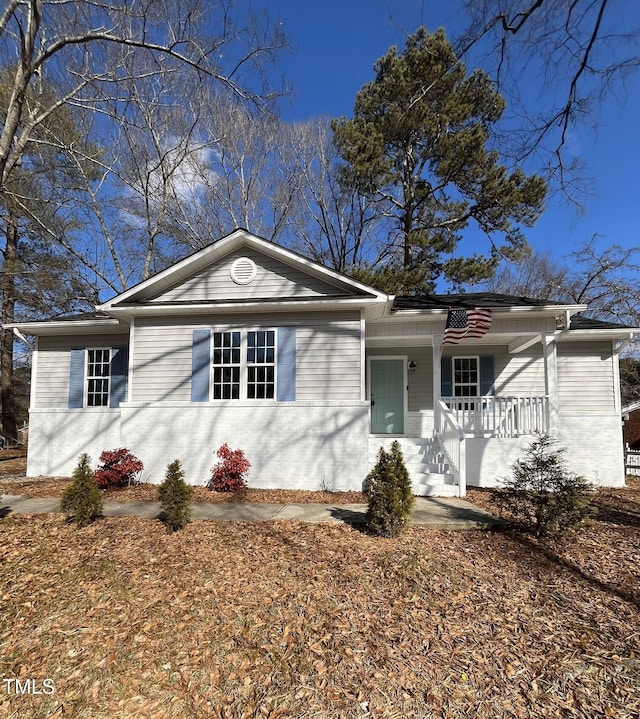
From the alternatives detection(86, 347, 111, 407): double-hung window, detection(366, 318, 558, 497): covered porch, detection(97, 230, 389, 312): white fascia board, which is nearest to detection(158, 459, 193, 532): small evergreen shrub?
detection(366, 318, 558, 497): covered porch

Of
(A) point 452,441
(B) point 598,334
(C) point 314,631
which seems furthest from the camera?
(B) point 598,334

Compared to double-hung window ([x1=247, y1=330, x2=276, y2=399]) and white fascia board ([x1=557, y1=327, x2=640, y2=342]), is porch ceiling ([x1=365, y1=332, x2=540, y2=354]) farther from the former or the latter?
double-hung window ([x1=247, y1=330, x2=276, y2=399])

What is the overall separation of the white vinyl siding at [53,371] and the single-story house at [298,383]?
1.28m

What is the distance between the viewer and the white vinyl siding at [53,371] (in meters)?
10.8

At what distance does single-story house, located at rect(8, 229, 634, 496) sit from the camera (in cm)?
820

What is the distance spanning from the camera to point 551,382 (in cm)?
875

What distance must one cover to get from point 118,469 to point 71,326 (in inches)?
167

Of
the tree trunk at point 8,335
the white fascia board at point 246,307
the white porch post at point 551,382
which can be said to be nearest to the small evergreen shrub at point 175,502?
the white fascia board at point 246,307

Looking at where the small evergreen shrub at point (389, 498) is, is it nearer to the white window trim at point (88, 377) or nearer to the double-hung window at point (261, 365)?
the double-hung window at point (261, 365)

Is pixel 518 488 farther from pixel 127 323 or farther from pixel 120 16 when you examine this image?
pixel 120 16

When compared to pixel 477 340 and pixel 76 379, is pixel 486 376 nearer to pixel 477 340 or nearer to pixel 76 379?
pixel 477 340

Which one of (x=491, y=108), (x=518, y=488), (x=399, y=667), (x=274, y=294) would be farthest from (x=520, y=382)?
(x=491, y=108)

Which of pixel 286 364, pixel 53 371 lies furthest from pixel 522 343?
pixel 53 371

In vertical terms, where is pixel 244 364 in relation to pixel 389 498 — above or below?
above
